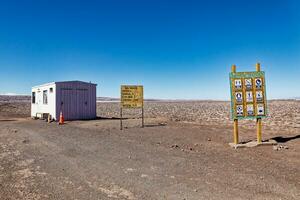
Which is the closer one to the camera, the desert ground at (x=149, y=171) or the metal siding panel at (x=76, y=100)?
the desert ground at (x=149, y=171)

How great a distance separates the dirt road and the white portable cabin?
12.7 m

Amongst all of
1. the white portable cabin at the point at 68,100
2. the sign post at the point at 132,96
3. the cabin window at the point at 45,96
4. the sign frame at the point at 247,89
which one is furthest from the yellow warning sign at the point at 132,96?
the cabin window at the point at 45,96

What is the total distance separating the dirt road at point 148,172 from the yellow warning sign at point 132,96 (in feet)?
22.6

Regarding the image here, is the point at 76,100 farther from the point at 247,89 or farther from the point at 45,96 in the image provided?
the point at 247,89

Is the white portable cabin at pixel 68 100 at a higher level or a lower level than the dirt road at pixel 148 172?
higher

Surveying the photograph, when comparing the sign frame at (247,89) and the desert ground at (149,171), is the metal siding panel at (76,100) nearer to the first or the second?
the desert ground at (149,171)

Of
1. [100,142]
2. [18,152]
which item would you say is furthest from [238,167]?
[18,152]

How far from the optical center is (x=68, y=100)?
22.4 m

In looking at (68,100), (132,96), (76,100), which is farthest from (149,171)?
(76,100)

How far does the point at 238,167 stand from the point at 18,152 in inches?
297

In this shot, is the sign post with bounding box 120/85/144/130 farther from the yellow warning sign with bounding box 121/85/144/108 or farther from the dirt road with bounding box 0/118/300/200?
the dirt road with bounding box 0/118/300/200

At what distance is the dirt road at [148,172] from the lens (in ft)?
15.5

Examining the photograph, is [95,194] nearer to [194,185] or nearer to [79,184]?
[79,184]

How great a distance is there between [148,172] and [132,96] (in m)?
10.9
